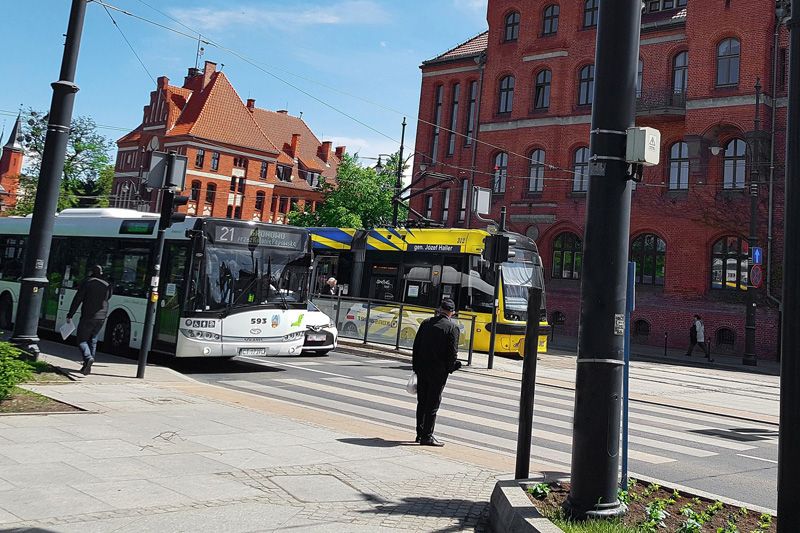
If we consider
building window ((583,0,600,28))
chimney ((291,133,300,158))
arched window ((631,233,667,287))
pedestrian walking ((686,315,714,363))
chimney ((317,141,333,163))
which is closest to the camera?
pedestrian walking ((686,315,714,363))

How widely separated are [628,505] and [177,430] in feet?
15.6

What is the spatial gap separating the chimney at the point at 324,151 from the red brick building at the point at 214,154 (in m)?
7.31

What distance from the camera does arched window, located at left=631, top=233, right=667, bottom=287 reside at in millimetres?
34875

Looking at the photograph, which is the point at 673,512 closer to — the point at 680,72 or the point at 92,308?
the point at 92,308

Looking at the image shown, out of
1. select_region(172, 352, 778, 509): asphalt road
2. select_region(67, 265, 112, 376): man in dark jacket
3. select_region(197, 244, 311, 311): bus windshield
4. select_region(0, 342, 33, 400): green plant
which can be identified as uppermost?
select_region(197, 244, 311, 311): bus windshield

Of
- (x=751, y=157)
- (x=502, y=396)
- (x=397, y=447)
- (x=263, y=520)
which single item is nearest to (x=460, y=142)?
(x=751, y=157)

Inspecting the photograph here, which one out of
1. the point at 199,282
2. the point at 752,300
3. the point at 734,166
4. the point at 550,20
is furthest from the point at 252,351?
the point at 550,20

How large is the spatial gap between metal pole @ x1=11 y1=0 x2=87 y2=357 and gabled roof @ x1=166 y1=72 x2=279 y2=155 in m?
59.3

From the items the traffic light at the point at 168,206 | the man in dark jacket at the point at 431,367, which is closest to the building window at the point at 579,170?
the traffic light at the point at 168,206

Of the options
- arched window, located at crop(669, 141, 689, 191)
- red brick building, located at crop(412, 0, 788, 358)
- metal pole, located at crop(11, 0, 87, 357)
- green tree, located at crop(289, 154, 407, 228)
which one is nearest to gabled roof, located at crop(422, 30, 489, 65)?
red brick building, located at crop(412, 0, 788, 358)

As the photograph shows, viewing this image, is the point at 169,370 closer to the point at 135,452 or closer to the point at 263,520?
the point at 135,452

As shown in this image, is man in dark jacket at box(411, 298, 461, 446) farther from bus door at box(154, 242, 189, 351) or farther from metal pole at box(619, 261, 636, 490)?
bus door at box(154, 242, 189, 351)

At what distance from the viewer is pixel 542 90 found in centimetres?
4081

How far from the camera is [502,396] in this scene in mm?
13336
